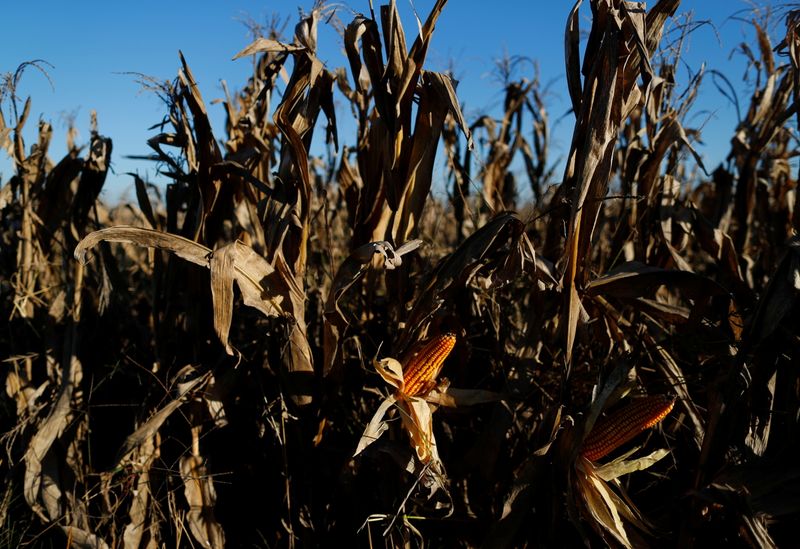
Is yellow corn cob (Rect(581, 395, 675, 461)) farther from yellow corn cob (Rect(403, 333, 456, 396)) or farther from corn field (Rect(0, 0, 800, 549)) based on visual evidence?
yellow corn cob (Rect(403, 333, 456, 396))

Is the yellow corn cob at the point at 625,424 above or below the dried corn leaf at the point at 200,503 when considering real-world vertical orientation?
above

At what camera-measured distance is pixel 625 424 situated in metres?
1.97

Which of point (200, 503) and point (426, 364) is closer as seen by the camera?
point (426, 364)

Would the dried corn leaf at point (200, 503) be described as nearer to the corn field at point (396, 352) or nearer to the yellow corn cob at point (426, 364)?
the corn field at point (396, 352)

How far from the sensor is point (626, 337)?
265 centimetres

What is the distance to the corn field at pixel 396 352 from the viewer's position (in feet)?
6.45

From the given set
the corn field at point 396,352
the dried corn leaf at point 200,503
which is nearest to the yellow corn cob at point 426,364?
the corn field at point 396,352

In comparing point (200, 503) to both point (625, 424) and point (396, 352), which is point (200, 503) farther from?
point (625, 424)

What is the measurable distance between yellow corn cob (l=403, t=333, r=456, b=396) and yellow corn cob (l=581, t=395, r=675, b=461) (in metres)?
0.51

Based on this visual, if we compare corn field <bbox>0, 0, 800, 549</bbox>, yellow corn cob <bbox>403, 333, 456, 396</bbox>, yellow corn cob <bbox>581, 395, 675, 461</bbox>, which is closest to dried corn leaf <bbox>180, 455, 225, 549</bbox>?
corn field <bbox>0, 0, 800, 549</bbox>

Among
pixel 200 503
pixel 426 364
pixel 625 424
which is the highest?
pixel 426 364

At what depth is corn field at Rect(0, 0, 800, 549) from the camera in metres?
1.97

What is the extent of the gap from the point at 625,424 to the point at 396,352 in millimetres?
741

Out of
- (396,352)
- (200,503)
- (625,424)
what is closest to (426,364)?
(396,352)
